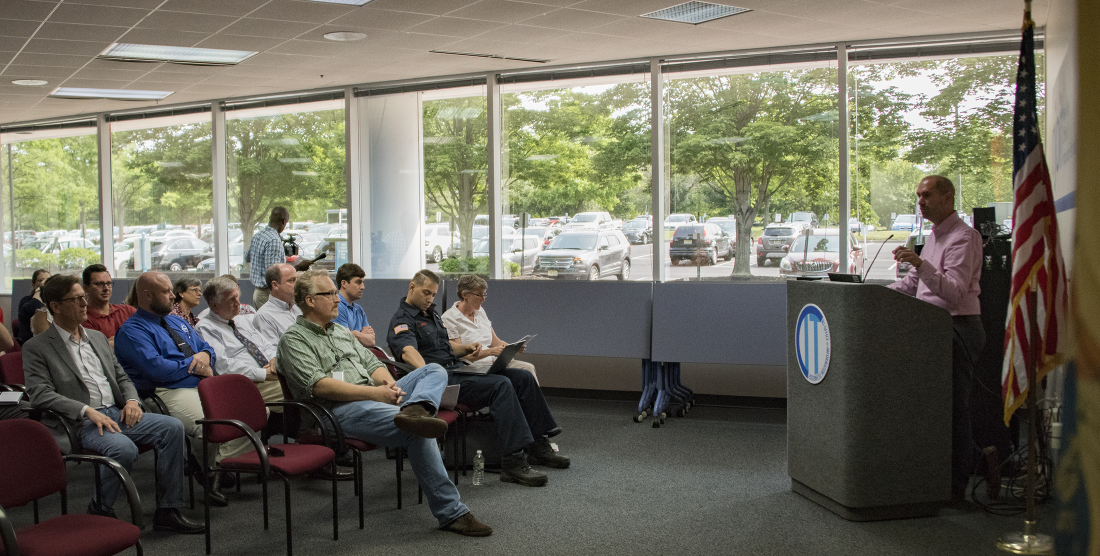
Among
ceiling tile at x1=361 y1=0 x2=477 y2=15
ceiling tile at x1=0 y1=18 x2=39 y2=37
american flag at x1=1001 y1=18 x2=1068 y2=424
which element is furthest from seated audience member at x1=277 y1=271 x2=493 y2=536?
ceiling tile at x1=0 y1=18 x2=39 y2=37

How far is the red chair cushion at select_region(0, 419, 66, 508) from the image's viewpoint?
8.40 feet

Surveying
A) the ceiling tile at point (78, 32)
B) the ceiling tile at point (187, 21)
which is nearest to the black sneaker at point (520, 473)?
the ceiling tile at point (187, 21)

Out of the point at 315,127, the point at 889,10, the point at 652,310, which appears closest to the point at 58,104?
the point at 315,127

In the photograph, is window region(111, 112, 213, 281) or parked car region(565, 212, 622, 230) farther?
window region(111, 112, 213, 281)

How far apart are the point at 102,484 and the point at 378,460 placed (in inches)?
78.4

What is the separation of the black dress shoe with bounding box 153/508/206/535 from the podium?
3085mm

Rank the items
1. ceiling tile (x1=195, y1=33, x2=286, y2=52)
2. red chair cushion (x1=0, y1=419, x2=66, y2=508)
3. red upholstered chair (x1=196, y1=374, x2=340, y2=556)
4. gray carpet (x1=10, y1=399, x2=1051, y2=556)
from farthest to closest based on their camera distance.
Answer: ceiling tile (x1=195, y1=33, x2=286, y2=52)
gray carpet (x1=10, y1=399, x2=1051, y2=556)
red upholstered chair (x1=196, y1=374, x2=340, y2=556)
red chair cushion (x1=0, y1=419, x2=66, y2=508)

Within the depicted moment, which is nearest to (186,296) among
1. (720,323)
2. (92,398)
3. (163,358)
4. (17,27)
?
(163,358)

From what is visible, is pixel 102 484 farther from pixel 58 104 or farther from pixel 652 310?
pixel 58 104

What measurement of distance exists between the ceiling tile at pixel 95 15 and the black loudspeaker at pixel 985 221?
18.7ft

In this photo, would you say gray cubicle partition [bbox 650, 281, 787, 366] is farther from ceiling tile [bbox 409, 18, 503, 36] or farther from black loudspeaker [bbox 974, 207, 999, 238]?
ceiling tile [bbox 409, 18, 503, 36]

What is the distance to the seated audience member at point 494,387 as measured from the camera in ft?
15.4

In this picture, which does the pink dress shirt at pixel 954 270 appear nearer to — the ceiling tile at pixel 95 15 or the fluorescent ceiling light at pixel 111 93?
the ceiling tile at pixel 95 15

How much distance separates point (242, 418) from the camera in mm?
3727
